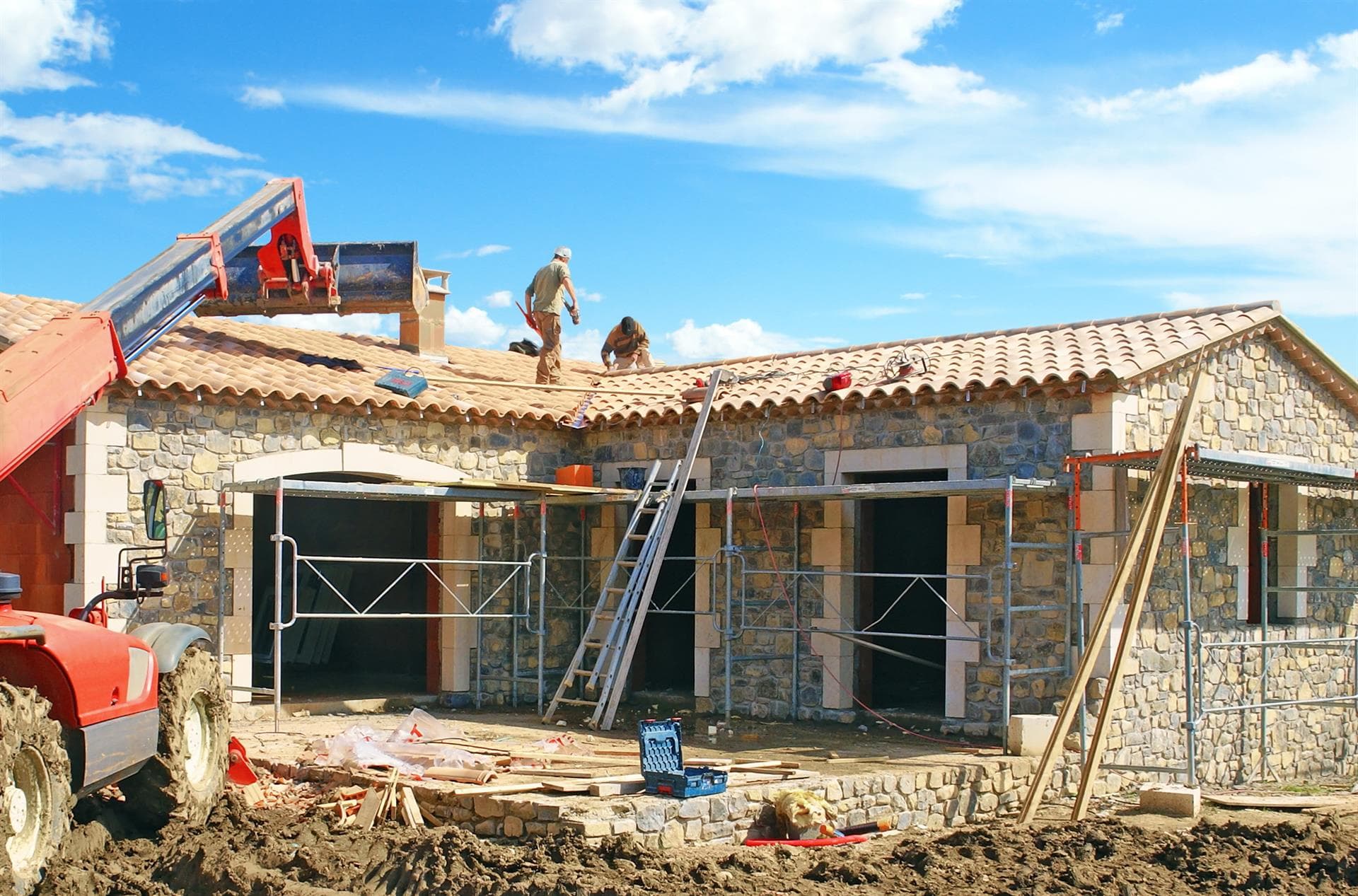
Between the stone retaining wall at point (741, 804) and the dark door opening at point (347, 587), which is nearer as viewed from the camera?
the stone retaining wall at point (741, 804)

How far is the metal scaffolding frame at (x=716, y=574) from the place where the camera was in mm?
10195

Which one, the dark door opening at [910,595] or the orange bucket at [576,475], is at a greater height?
the orange bucket at [576,475]

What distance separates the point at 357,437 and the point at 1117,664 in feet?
22.3

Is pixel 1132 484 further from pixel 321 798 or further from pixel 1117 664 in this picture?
pixel 321 798

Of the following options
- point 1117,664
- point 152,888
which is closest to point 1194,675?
point 1117,664

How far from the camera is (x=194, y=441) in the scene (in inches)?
440

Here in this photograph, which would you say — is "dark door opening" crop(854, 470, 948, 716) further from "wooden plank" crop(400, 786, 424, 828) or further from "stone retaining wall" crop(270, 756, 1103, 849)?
"wooden plank" crop(400, 786, 424, 828)

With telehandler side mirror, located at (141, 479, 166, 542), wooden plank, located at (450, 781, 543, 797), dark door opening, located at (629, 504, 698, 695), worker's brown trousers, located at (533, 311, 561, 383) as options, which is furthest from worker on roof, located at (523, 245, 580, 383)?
wooden plank, located at (450, 781, 543, 797)

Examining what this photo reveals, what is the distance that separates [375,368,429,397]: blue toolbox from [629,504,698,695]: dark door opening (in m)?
2.76

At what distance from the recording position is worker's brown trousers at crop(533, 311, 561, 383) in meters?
14.7

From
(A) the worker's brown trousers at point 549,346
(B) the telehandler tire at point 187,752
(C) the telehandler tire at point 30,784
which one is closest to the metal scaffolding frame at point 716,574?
(A) the worker's brown trousers at point 549,346

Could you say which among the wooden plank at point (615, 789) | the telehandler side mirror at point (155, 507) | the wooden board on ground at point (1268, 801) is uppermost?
the telehandler side mirror at point (155, 507)

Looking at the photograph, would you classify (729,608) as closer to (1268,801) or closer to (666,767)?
(666,767)

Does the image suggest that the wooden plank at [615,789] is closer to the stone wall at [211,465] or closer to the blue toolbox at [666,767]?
the blue toolbox at [666,767]
